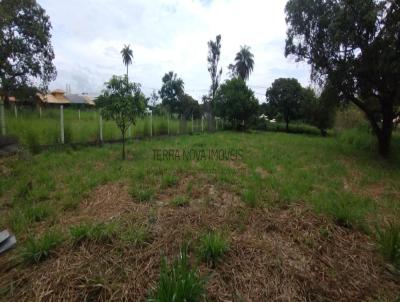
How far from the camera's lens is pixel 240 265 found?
231 cm

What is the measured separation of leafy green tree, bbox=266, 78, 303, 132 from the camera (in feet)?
93.2

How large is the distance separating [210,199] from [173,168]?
2.03 m

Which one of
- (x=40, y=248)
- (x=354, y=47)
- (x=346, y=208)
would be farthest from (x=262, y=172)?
(x=354, y=47)

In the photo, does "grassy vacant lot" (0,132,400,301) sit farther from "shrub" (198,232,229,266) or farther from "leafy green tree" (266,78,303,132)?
"leafy green tree" (266,78,303,132)

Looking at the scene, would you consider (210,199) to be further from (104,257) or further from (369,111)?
(369,111)

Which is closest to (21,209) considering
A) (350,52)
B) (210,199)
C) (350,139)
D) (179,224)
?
(179,224)

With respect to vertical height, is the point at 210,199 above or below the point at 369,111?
below

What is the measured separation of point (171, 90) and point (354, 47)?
2744 centimetres

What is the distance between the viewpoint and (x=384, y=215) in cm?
353

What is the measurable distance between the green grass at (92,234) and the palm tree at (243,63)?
29.9 m

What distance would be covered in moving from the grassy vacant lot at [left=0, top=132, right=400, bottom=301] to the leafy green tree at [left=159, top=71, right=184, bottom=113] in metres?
28.9

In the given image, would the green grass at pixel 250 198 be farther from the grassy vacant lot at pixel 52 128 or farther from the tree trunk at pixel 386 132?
the tree trunk at pixel 386 132

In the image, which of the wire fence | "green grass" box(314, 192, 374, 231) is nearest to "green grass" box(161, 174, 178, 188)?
"green grass" box(314, 192, 374, 231)

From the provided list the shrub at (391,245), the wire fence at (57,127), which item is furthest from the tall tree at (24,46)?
the shrub at (391,245)
